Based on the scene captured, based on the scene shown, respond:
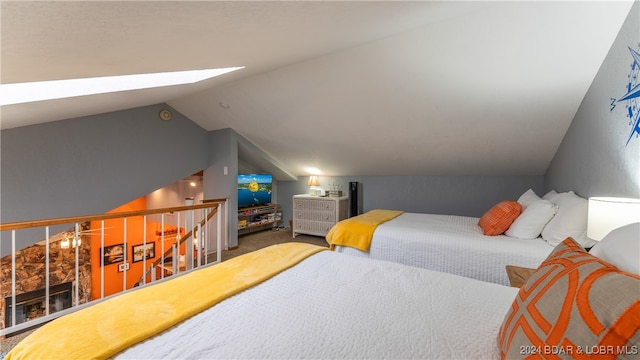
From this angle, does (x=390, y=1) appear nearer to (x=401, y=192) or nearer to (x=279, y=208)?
(x=401, y=192)

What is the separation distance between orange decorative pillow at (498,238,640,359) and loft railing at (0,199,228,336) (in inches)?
108

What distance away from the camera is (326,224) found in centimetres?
456

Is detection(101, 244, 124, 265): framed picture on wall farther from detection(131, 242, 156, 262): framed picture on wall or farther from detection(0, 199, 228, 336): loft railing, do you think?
detection(131, 242, 156, 262): framed picture on wall

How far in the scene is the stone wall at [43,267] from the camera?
3474 mm

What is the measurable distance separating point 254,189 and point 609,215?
4.60 m

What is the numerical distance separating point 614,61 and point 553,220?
47.2 inches

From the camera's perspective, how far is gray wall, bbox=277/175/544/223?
377 centimetres

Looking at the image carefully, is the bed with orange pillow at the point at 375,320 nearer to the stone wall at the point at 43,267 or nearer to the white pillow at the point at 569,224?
the white pillow at the point at 569,224

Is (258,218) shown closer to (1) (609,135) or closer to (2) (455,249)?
(2) (455,249)

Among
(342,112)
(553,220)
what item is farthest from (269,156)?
(553,220)

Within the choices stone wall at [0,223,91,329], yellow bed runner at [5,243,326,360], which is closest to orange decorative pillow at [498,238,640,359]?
yellow bed runner at [5,243,326,360]

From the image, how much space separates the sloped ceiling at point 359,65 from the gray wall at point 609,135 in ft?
0.45

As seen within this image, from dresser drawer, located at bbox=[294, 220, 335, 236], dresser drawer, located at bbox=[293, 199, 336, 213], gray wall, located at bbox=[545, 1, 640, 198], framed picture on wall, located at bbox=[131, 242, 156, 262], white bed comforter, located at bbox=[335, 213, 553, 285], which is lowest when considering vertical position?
framed picture on wall, located at bbox=[131, 242, 156, 262]

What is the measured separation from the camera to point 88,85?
2.08 meters
